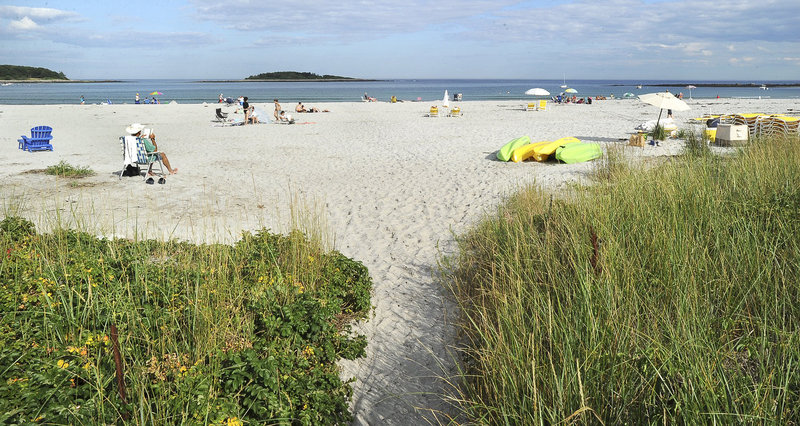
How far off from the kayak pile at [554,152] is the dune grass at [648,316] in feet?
17.5

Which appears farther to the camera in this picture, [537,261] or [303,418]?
[537,261]

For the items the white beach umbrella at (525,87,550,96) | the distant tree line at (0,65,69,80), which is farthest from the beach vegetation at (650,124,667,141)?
the distant tree line at (0,65,69,80)

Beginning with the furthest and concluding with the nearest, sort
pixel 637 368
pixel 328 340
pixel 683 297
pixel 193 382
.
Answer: pixel 328 340
pixel 683 297
pixel 193 382
pixel 637 368

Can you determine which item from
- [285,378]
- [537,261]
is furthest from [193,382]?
[537,261]

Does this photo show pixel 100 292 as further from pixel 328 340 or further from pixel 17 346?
pixel 328 340

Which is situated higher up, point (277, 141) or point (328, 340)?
point (277, 141)

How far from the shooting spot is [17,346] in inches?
114

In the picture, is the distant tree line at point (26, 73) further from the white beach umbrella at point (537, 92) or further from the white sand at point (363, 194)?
the white sand at point (363, 194)

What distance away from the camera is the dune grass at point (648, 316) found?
2.21 metres

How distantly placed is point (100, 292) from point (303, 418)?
178 cm

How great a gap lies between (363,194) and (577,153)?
4.59 m

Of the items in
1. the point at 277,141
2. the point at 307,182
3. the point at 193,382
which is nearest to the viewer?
the point at 193,382

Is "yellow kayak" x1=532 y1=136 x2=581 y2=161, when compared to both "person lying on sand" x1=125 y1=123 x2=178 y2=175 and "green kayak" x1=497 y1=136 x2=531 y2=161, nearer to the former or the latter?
"green kayak" x1=497 y1=136 x2=531 y2=161

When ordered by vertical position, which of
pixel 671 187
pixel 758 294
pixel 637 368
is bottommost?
pixel 637 368
